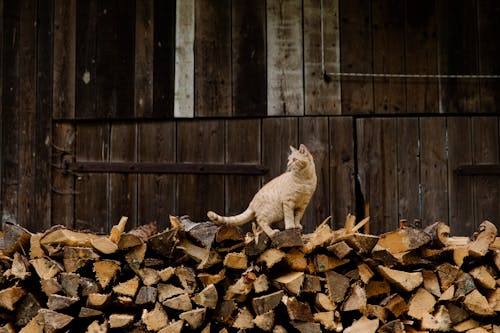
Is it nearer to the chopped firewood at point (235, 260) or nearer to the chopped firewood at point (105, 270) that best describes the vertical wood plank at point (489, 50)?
the chopped firewood at point (235, 260)

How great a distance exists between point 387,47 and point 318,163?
1.01m

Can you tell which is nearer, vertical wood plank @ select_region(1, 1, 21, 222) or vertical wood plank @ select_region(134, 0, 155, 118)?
vertical wood plank @ select_region(134, 0, 155, 118)

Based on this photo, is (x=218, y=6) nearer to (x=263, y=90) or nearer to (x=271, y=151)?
(x=263, y=90)

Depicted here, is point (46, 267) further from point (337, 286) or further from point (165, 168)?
point (165, 168)

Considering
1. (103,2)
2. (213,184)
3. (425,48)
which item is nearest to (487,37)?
(425,48)

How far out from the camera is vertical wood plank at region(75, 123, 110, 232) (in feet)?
16.0

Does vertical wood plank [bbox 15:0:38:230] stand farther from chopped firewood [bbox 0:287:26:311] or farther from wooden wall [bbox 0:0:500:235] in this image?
chopped firewood [bbox 0:287:26:311]

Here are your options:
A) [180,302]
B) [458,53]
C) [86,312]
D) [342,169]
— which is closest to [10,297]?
[86,312]

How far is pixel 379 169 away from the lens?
4766 millimetres

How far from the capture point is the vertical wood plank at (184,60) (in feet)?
16.0

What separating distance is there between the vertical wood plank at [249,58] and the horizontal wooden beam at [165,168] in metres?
0.41

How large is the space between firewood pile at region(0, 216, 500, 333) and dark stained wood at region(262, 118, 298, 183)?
1.52 metres

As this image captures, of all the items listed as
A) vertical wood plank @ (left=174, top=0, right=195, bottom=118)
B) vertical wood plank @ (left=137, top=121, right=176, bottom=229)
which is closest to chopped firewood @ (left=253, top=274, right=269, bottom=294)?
vertical wood plank @ (left=137, top=121, right=176, bottom=229)

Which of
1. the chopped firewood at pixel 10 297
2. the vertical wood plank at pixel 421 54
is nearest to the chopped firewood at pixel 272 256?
the chopped firewood at pixel 10 297
